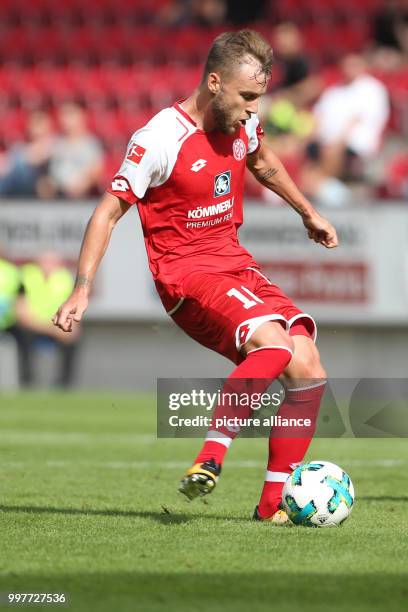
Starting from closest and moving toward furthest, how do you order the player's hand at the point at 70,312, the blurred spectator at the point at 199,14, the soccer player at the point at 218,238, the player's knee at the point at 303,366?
the player's hand at the point at 70,312
the soccer player at the point at 218,238
the player's knee at the point at 303,366
the blurred spectator at the point at 199,14

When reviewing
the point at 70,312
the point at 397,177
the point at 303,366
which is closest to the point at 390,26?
the point at 397,177

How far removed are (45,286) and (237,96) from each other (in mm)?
8937

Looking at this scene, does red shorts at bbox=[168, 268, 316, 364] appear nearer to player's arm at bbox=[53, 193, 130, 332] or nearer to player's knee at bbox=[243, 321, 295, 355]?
player's knee at bbox=[243, 321, 295, 355]

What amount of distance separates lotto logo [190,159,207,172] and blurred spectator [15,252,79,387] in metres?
8.64

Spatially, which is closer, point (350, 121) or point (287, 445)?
point (287, 445)

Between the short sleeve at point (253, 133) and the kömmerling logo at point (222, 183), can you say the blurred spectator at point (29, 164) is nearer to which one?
the short sleeve at point (253, 133)

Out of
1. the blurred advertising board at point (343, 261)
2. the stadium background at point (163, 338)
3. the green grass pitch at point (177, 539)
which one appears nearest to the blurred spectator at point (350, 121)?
the stadium background at point (163, 338)

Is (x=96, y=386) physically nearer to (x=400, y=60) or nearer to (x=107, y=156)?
(x=107, y=156)

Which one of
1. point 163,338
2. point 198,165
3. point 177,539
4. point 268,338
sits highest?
point 198,165

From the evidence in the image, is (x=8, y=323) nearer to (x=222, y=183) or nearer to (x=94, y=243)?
(x=222, y=183)

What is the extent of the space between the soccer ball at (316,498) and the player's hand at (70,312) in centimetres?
118

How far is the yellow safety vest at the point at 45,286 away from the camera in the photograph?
14.0 m

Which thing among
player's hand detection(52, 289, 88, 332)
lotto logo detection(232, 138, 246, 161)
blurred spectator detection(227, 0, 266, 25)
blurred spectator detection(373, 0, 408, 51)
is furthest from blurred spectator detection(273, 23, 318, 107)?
player's hand detection(52, 289, 88, 332)

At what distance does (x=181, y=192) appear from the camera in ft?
18.1
